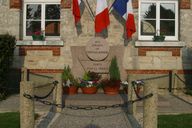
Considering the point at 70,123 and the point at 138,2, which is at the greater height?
the point at 138,2

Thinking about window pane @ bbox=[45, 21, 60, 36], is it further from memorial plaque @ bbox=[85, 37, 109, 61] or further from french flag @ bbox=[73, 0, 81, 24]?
memorial plaque @ bbox=[85, 37, 109, 61]

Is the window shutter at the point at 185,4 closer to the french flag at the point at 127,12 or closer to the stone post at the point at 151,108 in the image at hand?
the french flag at the point at 127,12

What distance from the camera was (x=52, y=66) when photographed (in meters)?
14.1

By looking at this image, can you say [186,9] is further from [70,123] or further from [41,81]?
[70,123]

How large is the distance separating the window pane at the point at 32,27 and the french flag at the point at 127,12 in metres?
2.78

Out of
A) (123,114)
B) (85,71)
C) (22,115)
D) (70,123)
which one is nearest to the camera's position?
(22,115)

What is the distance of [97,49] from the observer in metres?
14.0

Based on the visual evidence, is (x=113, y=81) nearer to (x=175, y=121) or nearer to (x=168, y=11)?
(x=168, y=11)

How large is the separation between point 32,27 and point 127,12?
3.41 m

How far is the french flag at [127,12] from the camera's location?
13.6 m

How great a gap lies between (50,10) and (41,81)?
252 centimetres

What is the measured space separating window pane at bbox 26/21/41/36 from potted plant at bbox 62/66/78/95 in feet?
6.00

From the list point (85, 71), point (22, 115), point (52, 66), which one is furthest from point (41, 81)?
point (22, 115)

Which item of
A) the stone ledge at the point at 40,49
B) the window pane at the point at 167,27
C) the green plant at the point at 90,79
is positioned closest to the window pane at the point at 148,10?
the window pane at the point at 167,27
